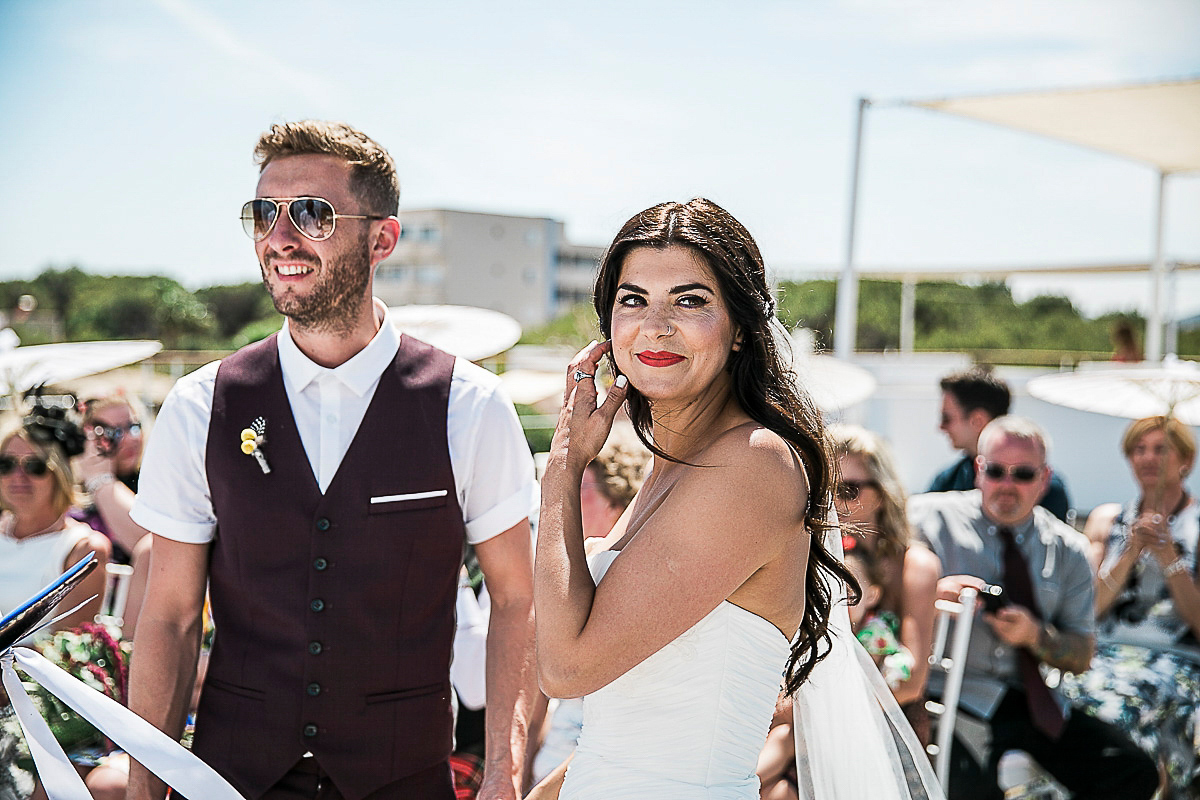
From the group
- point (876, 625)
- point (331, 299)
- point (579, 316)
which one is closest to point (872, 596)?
point (876, 625)

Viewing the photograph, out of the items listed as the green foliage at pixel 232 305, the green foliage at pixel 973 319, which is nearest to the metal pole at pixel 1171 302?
the green foliage at pixel 973 319

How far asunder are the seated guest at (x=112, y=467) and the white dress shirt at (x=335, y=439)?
264 centimetres

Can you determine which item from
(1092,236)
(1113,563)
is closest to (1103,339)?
(1092,236)

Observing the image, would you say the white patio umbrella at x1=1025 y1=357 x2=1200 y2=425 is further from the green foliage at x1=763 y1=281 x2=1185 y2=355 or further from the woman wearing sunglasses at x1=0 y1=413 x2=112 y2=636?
the green foliage at x1=763 y1=281 x2=1185 y2=355

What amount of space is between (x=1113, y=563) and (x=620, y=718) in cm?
413

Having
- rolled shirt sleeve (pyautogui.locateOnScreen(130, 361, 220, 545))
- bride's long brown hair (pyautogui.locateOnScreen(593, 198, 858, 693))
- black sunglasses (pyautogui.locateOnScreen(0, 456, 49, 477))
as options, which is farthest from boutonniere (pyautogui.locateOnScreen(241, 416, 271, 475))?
black sunglasses (pyautogui.locateOnScreen(0, 456, 49, 477))

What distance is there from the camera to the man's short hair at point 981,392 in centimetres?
613

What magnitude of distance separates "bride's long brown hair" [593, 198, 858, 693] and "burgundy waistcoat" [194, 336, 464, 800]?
0.61 meters

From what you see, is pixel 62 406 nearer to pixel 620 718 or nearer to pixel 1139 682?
pixel 620 718

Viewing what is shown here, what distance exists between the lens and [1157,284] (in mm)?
10422

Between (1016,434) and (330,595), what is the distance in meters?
3.42

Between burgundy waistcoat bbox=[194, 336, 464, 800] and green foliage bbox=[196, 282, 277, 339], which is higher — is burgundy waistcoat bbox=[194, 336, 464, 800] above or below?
below

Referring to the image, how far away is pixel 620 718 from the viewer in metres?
1.91

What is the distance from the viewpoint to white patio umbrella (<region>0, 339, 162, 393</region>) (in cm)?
546
